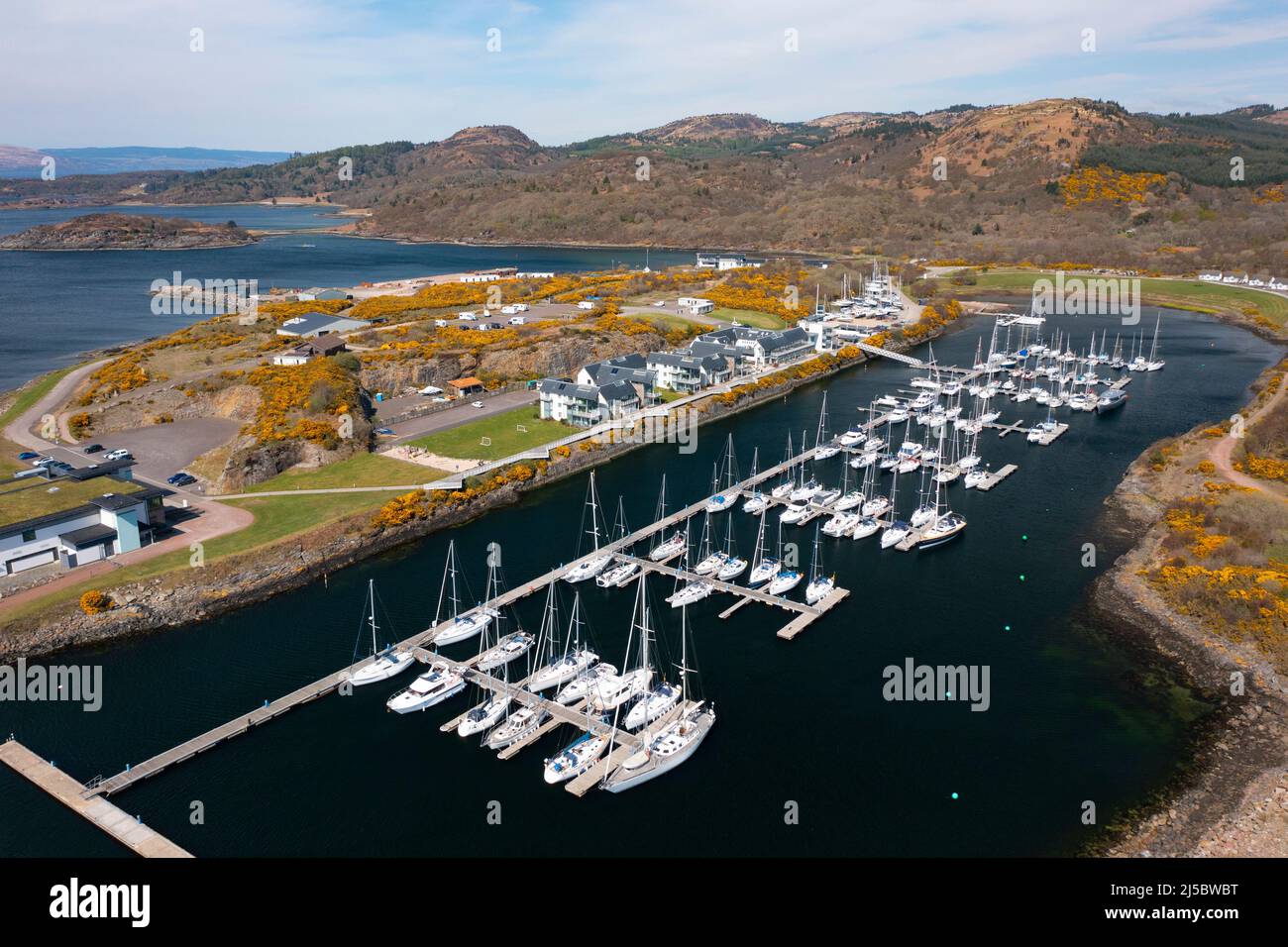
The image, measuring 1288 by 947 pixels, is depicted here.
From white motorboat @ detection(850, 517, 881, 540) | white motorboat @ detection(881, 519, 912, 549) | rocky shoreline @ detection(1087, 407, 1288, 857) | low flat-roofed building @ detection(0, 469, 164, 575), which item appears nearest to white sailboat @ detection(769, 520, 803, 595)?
white motorboat @ detection(850, 517, 881, 540)

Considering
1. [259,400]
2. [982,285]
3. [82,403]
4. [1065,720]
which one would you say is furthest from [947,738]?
[982,285]

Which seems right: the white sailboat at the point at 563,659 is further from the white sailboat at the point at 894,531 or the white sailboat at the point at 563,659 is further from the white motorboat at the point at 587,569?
the white sailboat at the point at 894,531

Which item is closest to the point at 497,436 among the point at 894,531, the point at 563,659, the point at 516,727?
the point at 563,659

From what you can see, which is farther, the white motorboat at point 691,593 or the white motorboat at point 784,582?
the white motorboat at point 784,582

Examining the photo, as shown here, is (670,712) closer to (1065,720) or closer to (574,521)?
(1065,720)

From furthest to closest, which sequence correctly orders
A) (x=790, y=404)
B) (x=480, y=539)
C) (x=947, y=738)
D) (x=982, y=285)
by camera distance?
(x=982, y=285) → (x=790, y=404) → (x=480, y=539) → (x=947, y=738)

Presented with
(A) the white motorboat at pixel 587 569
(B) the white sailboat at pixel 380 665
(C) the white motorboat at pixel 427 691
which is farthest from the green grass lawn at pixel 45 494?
(A) the white motorboat at pixel 587 569

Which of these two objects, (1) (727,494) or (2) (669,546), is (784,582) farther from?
(1) (727,494)
